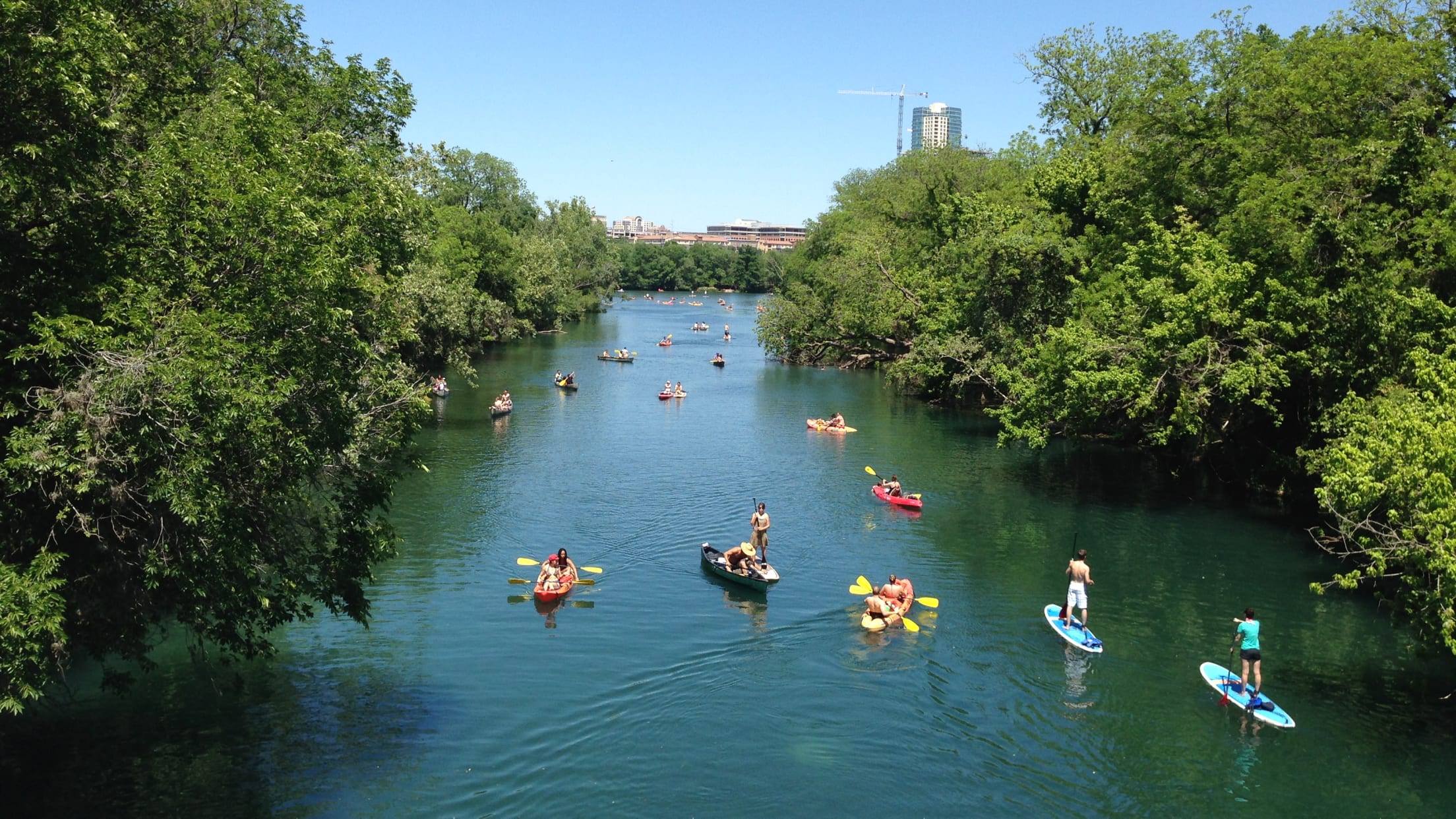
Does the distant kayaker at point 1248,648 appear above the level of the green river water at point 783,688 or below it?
above

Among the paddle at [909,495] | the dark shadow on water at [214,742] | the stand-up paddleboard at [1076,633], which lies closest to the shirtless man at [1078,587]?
the stand-up paddleboard at [1076,633]

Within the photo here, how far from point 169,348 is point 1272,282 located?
29.0 metres

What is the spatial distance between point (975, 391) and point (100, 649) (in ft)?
162

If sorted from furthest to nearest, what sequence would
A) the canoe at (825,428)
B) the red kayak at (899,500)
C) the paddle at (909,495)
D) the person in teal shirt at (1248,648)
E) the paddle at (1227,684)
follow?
the canoe at (825,428) → the paddle at (909,495) → the red kayak at (899,500) → the paddle at (1227,684) → the person in teal shirt at (1248,648)

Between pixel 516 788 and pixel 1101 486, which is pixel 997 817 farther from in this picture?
pixel 1101 486

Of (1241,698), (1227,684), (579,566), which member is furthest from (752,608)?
(1241,698)

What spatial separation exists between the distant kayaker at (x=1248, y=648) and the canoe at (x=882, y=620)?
7250 millimetres

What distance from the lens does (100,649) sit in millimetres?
13977

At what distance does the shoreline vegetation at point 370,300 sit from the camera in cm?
1245

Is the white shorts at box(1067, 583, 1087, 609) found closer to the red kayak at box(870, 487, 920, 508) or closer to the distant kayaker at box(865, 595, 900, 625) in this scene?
the distant kayaker at box(865, 595, 900, 625)

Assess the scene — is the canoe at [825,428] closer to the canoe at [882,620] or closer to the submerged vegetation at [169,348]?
the canoe at [882,620]

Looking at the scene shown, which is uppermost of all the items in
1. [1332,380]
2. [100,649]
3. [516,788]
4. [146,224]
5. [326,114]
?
[326,114]

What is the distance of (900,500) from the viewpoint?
35.3 m

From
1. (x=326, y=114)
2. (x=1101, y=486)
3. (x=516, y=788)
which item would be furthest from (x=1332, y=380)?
(x=326, y=114)
